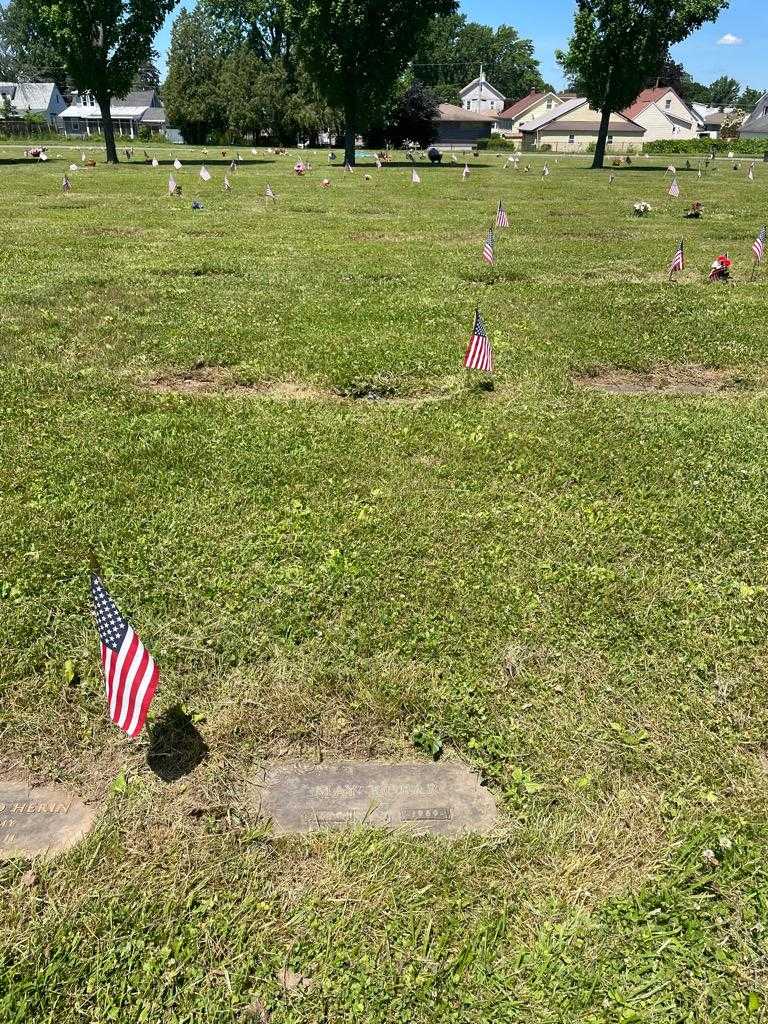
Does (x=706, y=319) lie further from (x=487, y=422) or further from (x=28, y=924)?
(x=28, y=924)

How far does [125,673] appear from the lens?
3.13 m

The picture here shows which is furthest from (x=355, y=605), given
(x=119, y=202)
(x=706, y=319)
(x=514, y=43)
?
(x=514, y=43)

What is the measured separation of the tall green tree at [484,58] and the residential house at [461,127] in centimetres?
5090

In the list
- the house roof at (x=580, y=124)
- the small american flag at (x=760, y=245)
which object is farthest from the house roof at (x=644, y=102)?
the small american flag at (x=760, y=245)

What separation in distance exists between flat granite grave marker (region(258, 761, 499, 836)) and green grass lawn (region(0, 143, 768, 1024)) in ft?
0.32

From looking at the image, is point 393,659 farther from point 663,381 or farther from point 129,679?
point 663,381

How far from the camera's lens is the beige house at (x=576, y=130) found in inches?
3046

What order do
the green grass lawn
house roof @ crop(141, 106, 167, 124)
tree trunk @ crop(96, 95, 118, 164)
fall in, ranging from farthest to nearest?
house roof @ crop(141, 106, 167, 124) → tree trunk @ crop(96, 95, 118, 164) → the green grass lawn

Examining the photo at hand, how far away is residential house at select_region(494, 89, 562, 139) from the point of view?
319 ft

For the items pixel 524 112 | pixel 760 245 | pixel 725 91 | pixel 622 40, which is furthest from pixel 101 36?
pixel 725 91

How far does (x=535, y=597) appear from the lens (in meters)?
4.18

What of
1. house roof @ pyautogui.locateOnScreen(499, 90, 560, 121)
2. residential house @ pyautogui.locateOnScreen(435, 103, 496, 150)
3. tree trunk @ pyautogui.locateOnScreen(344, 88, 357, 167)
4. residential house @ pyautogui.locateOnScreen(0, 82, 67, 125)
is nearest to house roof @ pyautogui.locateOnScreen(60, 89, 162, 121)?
residential house @ pyautogui.locateOnScreen(0, 82, 67, 125)

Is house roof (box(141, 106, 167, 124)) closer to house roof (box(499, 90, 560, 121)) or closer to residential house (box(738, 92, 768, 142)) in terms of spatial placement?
house roof (box(499, 90, 560, 121))

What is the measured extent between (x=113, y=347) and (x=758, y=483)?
6799 mm
